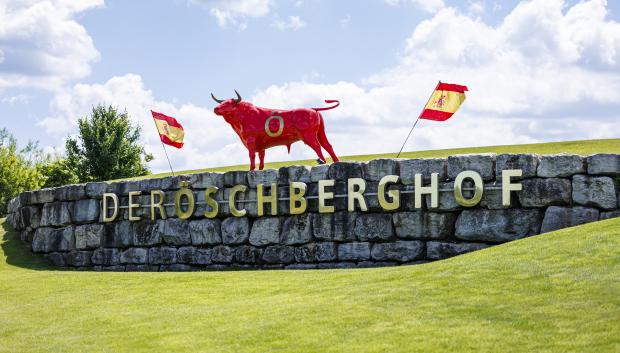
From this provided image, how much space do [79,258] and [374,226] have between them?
8.75m

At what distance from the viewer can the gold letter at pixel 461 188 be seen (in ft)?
47.1

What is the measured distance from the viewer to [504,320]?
313 inches

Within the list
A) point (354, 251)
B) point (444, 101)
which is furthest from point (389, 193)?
point (444, 101)

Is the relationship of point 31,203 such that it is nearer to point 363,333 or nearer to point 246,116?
point 246,116

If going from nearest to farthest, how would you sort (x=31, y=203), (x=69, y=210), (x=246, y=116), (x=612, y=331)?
(x=612, y=331) < (x=246, y=116) < (x=69, y=210) < (x=31, y=203)

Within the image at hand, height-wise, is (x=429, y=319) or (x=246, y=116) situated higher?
(x=246, y=116)

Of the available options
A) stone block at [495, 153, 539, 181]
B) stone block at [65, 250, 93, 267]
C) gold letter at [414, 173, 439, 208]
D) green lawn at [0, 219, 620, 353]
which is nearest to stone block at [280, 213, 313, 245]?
gold letter at [414, 173, 439, 208]

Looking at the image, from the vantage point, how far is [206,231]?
1770 centimetres

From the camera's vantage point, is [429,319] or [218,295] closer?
[429,319]

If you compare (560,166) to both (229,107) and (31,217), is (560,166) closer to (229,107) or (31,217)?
(229,107)

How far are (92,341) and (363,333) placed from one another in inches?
132

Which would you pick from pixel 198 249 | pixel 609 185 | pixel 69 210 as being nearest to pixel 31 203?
pixel 69 210

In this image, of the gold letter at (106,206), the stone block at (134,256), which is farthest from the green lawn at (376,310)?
the gold letter at (106,206)

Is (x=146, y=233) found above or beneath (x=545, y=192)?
beneath
